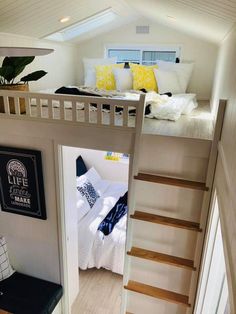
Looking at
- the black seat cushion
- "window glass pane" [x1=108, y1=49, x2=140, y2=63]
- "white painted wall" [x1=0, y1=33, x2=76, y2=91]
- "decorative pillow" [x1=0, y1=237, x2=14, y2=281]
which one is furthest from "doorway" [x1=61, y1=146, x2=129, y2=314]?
"window glass pane" [x1=108, y1=49, x2=140, y2=63]

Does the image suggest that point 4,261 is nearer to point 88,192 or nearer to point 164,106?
point 88,192

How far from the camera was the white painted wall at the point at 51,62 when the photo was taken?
123 inches

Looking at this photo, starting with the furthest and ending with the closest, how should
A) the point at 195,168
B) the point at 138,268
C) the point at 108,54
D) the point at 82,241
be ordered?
the point at 108,54, the point at 82,241, the point at 138,268, the point at 195,168

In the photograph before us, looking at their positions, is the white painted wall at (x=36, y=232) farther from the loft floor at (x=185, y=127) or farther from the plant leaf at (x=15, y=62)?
the loft floor at (x=185, y=127)

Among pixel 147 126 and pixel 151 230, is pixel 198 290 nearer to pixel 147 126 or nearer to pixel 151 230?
pixel 151 230

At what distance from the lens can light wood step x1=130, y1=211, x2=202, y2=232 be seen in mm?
1959

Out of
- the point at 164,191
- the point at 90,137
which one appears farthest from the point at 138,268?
the point at 90,137

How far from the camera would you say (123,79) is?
4.02 meters

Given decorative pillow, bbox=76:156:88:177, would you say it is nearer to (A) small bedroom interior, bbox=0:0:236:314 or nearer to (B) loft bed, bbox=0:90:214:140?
(A) small bedroom interior, bbox=0:0:236:314

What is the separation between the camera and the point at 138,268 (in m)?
2.28

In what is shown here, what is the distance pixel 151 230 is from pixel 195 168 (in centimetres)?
64

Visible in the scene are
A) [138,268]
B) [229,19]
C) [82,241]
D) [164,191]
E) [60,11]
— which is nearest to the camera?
[229,19]

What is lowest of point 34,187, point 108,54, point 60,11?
point 34,187

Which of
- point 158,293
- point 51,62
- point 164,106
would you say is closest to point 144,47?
point 51,62
